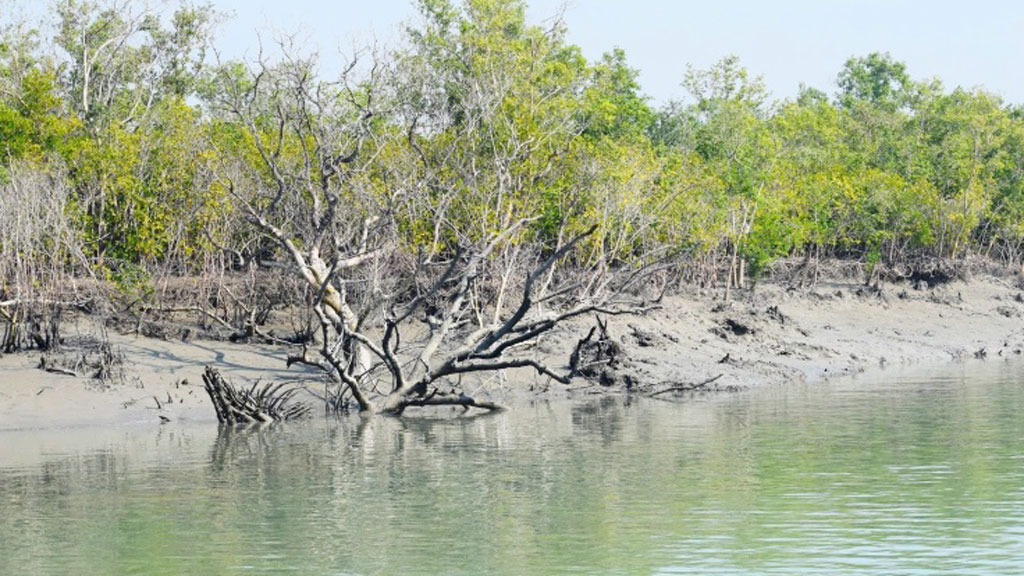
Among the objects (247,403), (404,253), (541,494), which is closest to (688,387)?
(404,253)

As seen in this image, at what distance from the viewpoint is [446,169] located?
3359 centimetres

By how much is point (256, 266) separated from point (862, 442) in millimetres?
16579

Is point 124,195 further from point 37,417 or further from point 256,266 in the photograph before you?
point 37,417

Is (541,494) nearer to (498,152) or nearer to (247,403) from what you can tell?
(247,403)

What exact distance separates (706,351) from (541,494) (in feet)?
55.4

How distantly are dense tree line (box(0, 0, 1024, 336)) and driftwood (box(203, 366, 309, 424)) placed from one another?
8.46 feet

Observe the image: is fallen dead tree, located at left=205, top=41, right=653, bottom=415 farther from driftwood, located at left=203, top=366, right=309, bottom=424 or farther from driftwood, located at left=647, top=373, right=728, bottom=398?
driftwood, located at left=647, top=373, right=728, bottom=398

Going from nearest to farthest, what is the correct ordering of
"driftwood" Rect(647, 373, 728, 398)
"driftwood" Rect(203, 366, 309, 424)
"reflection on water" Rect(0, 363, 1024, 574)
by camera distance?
"reflection on water" Rect(0, 363, 1024, 574) → "driftwood" Rect(203, 366, 309, 424) → "driftwood" Rect(647, 373, 728, 398)

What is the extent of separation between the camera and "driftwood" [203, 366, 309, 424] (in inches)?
966

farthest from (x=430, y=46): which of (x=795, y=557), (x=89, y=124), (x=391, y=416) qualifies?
(x=795, y=557)

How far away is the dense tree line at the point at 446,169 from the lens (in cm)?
2892

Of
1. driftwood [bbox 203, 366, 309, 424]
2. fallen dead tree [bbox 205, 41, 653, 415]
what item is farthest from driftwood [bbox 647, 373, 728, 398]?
driftwood [bbox 203, 366, 309, 424]

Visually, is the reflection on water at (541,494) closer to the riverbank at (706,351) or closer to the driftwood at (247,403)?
the driftwood at (247,403)

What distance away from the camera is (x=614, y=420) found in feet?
81.8
